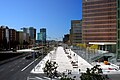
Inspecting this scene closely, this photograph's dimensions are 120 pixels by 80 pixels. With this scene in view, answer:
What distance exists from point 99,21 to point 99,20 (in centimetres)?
73

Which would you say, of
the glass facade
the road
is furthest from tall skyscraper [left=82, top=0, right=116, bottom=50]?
the road

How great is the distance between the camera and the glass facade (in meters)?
175

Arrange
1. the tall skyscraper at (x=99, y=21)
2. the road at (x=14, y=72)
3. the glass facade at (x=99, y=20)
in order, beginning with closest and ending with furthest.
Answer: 1. the road at (x=14, y=72)
2. the tall skyscraper at (x=99, y=21)
3. the glass facade at (x=99, y=20)

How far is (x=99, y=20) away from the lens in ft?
593

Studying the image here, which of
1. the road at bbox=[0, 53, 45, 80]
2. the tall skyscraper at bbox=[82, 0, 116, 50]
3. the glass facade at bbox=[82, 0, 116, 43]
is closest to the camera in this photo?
the road at bbox=[0, 53, 45, 80]

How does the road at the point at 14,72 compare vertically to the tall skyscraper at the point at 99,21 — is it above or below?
below

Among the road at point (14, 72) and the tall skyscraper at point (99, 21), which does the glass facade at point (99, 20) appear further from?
the road at point (14, 72)

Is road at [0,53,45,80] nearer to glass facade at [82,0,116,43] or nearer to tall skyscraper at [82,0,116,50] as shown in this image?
tall skyscraper at [82,0,116,50]

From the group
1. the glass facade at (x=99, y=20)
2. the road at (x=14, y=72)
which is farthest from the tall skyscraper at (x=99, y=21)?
the road at (x=14, y=72)

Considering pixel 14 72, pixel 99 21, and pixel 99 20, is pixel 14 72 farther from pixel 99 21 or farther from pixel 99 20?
pixel 99 20

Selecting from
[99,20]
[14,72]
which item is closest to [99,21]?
[99,20]

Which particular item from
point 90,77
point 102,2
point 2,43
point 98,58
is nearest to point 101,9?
point 102,2

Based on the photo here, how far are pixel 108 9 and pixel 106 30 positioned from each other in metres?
15.0

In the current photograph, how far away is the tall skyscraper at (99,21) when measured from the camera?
175 m
